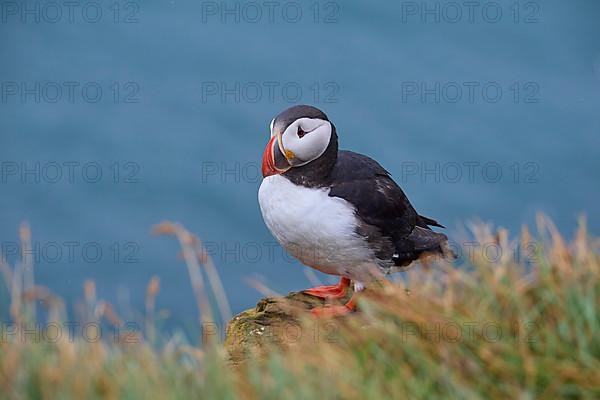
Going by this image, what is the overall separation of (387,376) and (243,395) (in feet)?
1.61

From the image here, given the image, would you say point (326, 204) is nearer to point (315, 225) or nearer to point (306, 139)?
point (315, 225)

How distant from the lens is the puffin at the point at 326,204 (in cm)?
451

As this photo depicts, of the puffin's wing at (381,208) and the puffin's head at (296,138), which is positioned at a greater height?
the puffin's head at (296,138)

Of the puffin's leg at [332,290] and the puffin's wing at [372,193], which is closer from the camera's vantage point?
the puffin's wing at [372,193]

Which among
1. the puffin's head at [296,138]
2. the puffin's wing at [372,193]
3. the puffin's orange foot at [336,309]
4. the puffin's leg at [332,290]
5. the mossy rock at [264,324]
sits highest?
the puffin's head at [296,138]

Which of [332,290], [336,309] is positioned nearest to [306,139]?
[336,309]

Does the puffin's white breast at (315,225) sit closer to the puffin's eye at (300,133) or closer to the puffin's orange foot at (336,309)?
the puffin's orange foot at (336,309)

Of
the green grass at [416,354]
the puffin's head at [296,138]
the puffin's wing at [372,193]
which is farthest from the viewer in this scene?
the puffin's wing at [372,193]

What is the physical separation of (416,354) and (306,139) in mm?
1656

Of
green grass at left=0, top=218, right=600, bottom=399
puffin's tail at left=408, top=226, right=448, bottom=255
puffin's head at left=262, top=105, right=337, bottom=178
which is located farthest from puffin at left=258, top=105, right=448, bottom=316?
green grass at left=0, top=218, right=600, bottom=399

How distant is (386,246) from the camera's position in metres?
4.85

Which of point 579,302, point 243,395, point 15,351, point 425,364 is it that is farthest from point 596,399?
point 15,351

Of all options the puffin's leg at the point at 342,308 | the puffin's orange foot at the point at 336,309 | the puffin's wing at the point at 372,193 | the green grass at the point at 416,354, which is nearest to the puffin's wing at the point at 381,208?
the puffin's wing at the point at 372,193

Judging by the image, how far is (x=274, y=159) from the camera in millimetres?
4582
